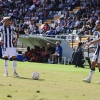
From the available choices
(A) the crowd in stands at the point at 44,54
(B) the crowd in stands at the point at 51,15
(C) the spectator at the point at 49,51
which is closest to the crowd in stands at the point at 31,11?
(B) the crowd in stands at the point at 51,15

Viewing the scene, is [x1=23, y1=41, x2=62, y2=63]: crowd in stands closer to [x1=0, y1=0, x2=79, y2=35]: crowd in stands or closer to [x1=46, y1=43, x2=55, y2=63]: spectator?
[x1=46, y1=43, x2=55, y2=63]: spectator

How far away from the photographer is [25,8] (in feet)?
152

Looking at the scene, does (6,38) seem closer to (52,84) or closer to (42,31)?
(52,84)

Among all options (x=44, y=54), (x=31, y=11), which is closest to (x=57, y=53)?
(x=44, y=54)

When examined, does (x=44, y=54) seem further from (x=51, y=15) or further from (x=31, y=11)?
(x=31, y=11)

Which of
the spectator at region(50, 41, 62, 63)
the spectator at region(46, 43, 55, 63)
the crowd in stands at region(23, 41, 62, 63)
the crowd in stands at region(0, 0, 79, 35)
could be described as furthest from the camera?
the crowd in stands at region(0, 0, 79, 35)

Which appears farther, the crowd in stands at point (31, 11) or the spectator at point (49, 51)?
the crowd in stands at point (31, 11)

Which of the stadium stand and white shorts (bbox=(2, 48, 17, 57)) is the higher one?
the stadium stand

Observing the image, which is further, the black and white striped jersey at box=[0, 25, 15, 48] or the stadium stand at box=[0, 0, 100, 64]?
the stadium stand at box=[0, 0, 100, 64]

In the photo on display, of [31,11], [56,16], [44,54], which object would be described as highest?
[31,11]

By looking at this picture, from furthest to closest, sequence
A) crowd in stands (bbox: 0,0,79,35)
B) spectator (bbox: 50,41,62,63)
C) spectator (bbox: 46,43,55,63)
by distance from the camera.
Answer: crowd in stands (bbox: 0,0,79,35) < spectator (bbox: 46,43,55,63) < spectator (bbox: 50,41,62,63)

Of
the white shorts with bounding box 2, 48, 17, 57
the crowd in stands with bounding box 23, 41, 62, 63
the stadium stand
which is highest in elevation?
the stadium stand

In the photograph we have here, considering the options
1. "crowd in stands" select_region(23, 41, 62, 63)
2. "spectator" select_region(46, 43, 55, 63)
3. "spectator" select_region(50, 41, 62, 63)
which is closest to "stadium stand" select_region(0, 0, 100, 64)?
"spectator" select_region(46, 43, 55, 63)

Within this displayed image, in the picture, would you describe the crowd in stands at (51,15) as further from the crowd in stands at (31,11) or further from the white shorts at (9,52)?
the white shorts at (9,52)
